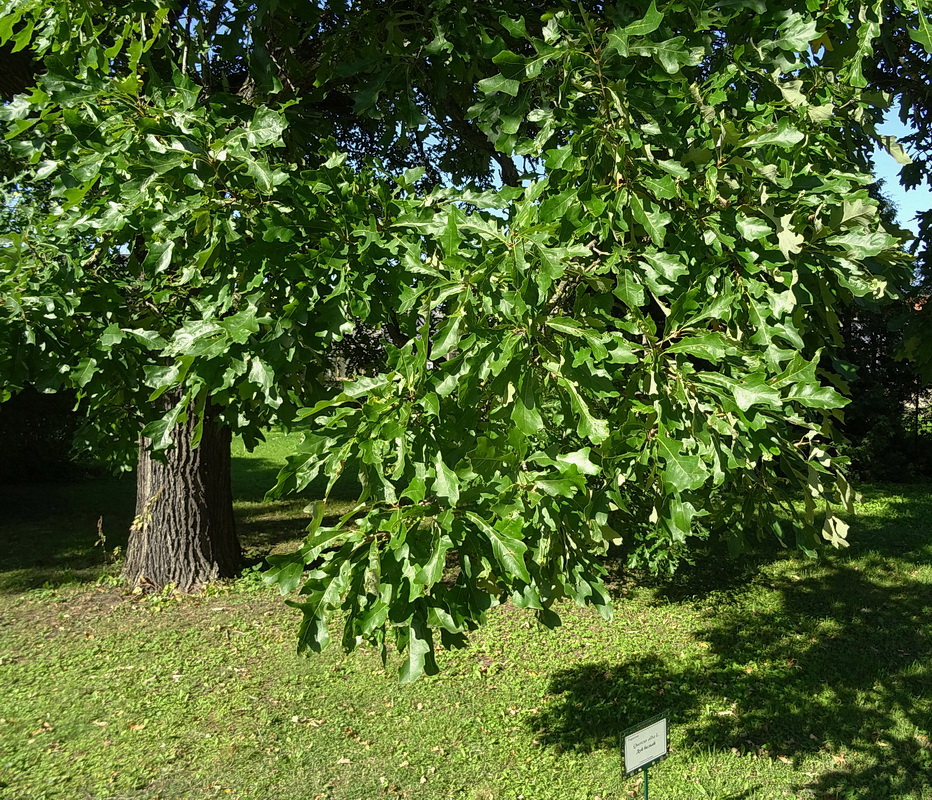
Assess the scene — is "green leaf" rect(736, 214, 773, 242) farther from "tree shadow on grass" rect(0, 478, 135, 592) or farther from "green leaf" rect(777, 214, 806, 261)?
"tree shadow on grass" rect(0, 478, 135, 592)

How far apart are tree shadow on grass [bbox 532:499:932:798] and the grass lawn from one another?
0.02 metres

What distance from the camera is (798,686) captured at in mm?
5922

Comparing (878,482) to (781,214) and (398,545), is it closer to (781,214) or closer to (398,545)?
(781,214)

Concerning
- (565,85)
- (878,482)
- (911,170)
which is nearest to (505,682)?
(565,85)

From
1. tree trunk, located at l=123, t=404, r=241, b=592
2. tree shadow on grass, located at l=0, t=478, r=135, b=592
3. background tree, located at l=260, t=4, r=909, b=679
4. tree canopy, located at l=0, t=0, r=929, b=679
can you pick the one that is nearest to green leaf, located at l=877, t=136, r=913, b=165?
background tree, located at l=260, t=4, r=909, b=679

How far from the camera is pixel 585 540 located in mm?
2623

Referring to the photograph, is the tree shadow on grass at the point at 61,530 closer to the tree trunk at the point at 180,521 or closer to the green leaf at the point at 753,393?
the tree trunk at the point at 180,521

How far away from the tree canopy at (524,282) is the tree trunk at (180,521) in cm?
490

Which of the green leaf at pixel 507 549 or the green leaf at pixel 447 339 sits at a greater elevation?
the green leaf at pixel 447 339

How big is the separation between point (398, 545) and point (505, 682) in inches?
173

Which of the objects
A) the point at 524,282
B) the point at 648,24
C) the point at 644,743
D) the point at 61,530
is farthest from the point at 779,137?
the point at 61,530

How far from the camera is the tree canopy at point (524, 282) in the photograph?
85.3 inches

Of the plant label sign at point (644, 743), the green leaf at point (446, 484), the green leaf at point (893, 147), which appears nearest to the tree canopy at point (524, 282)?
the green leaf at point (446, 484)

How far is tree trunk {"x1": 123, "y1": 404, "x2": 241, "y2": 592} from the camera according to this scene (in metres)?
8.04
